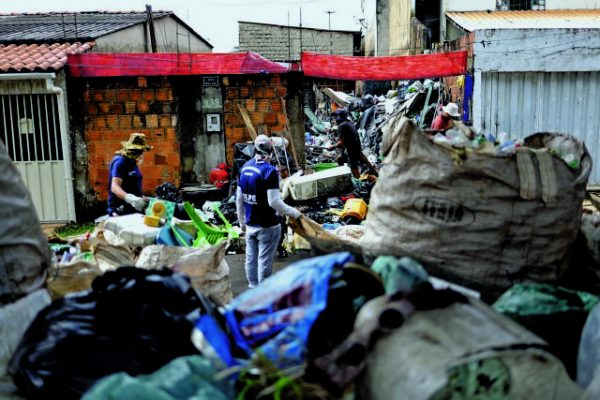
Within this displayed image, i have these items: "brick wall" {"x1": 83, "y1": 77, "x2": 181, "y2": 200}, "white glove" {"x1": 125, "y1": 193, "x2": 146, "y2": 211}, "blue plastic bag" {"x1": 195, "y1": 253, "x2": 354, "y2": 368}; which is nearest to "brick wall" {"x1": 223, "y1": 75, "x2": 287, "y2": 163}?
"brick wall" {"x1": 83, "y1": 77, "x2": 181, "y2": 200}

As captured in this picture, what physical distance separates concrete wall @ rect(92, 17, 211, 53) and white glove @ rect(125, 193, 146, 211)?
664 centimetres

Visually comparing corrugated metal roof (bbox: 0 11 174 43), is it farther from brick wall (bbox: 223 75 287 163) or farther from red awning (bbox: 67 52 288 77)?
brick wall (bbox: 223 75 287 163)

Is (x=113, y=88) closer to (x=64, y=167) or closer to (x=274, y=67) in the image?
(x=64, y=167)

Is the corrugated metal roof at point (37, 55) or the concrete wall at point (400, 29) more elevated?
the concrete wall at point (400, 29)

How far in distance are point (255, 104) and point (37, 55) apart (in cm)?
364

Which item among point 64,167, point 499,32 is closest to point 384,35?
point 499,32

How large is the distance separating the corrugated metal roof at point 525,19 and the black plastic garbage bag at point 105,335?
11.8 metres

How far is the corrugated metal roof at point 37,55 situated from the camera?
9.82 m

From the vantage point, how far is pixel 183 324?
2.32 meters

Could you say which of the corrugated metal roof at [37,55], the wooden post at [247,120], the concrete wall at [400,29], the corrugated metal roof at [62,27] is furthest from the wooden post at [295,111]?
the concrete wall at [400,29]

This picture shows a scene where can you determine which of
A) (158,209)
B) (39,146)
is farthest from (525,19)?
(158,209)

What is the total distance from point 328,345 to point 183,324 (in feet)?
1.76

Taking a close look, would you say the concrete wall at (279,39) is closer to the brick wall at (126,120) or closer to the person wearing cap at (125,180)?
the brick wall at (126,120)

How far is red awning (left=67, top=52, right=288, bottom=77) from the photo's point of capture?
32.9 ft
